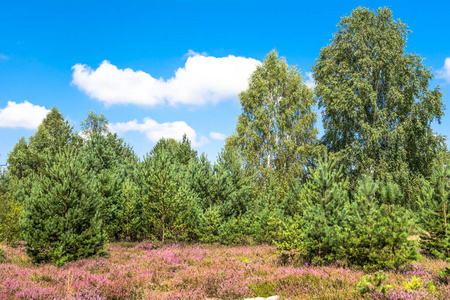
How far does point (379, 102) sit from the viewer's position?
22.2 metres

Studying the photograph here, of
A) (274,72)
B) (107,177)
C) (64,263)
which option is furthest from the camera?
(274,72)

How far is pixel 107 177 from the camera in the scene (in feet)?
55.6

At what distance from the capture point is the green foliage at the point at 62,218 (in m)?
9.90

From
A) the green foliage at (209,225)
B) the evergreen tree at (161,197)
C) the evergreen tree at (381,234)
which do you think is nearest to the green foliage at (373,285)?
the evergreen tree at (381,234)

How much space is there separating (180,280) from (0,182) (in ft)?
82.0

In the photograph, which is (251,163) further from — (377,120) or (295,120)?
(377,120)

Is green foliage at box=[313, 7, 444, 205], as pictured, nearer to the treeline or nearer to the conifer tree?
the treeline

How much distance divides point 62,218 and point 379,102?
874 inches

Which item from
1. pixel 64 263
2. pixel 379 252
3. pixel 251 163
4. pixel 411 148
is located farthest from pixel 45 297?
pixel 411 148

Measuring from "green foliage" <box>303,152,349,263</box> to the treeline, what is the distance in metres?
0.04

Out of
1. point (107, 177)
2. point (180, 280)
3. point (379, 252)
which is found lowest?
point (180, 280)

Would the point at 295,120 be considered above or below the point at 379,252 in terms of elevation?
above

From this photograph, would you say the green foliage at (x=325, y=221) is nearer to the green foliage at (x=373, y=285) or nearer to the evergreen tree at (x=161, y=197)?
the green foliage at (x=373, y=285)

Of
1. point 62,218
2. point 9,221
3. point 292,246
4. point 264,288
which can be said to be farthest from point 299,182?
point 9,221
